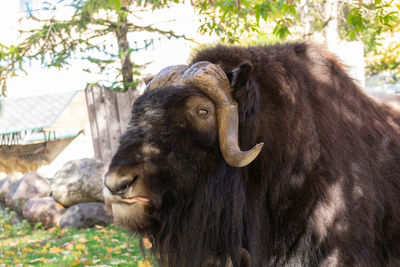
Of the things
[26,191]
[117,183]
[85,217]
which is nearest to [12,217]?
[26,191]

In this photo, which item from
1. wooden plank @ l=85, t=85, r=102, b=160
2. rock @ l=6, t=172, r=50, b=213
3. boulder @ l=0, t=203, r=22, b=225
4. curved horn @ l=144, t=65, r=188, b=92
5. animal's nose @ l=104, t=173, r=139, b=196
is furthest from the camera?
wooden plank @ l=85, t=85, r=102, b=160

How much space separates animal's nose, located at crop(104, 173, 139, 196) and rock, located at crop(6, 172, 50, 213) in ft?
23.3

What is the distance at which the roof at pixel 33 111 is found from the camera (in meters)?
18.1

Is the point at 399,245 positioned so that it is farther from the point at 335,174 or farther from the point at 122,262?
the point at 122,262

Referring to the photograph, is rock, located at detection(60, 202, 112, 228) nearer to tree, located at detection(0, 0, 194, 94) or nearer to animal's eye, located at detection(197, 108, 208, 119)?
tree, located at detection(0, 0, 194, 94)

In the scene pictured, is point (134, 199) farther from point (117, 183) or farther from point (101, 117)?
point (101, 117)

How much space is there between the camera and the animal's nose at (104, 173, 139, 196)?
226 centimetres

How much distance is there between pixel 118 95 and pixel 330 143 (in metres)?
6.66

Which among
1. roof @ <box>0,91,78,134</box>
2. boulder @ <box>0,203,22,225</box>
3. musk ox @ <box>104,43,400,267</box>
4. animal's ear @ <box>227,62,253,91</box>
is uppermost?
animal's ear @ <box>227,62,253,91</box>

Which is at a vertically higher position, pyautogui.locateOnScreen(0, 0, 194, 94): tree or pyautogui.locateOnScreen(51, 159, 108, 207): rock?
pyautogui.locateOnScreen(0, 0, 194, 94): tree

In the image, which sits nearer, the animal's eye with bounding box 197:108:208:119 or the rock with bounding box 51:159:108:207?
the animal's eye with bounding box 197:108:208:119

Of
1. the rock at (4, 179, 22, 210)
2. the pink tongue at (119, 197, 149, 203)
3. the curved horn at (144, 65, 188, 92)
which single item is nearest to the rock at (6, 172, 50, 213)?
the rock at (4, 179, 22, 210)

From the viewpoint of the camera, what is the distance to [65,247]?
597 centimetres

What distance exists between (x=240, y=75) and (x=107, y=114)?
6.64 m
